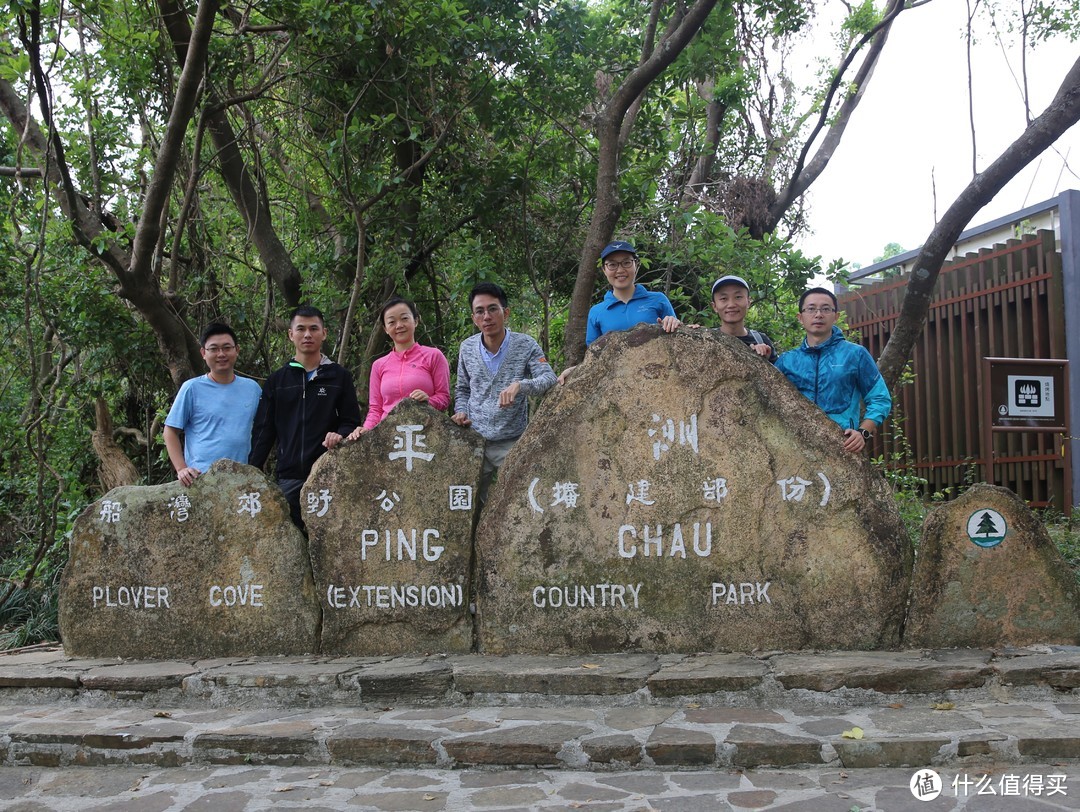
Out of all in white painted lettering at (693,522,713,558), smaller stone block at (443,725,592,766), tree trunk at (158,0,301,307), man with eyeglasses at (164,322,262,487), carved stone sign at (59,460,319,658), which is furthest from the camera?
tree trunk at (158,0,301,307)

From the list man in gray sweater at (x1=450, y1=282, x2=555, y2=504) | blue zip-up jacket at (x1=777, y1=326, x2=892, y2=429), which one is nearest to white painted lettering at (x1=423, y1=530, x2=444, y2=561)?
man in gray sweater at (x1=450, y1=282, x2=555, y2=504)

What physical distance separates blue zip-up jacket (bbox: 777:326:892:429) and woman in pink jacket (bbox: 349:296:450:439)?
1878mm

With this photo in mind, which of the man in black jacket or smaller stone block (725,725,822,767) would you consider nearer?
smaller stone block (725,725,822,767)

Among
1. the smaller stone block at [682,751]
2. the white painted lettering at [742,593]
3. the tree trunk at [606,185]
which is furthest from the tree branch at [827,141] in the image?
the smaller stone block at [682,751]

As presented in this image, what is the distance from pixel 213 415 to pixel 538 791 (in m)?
2.95

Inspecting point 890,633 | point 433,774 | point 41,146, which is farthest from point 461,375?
point 41,146

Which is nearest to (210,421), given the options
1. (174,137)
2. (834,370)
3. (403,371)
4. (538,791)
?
(403,371)

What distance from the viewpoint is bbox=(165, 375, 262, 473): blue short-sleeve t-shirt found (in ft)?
17.2

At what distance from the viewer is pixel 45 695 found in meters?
4.73

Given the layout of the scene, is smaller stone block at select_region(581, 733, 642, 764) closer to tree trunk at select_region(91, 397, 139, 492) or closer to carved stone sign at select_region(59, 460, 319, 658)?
carved stone sign at select_region(59, 460, 319, 658)

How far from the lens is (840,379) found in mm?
4859

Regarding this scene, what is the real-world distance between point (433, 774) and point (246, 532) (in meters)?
1.91

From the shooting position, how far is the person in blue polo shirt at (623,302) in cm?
497

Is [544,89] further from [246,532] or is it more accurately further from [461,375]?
[246,532]
